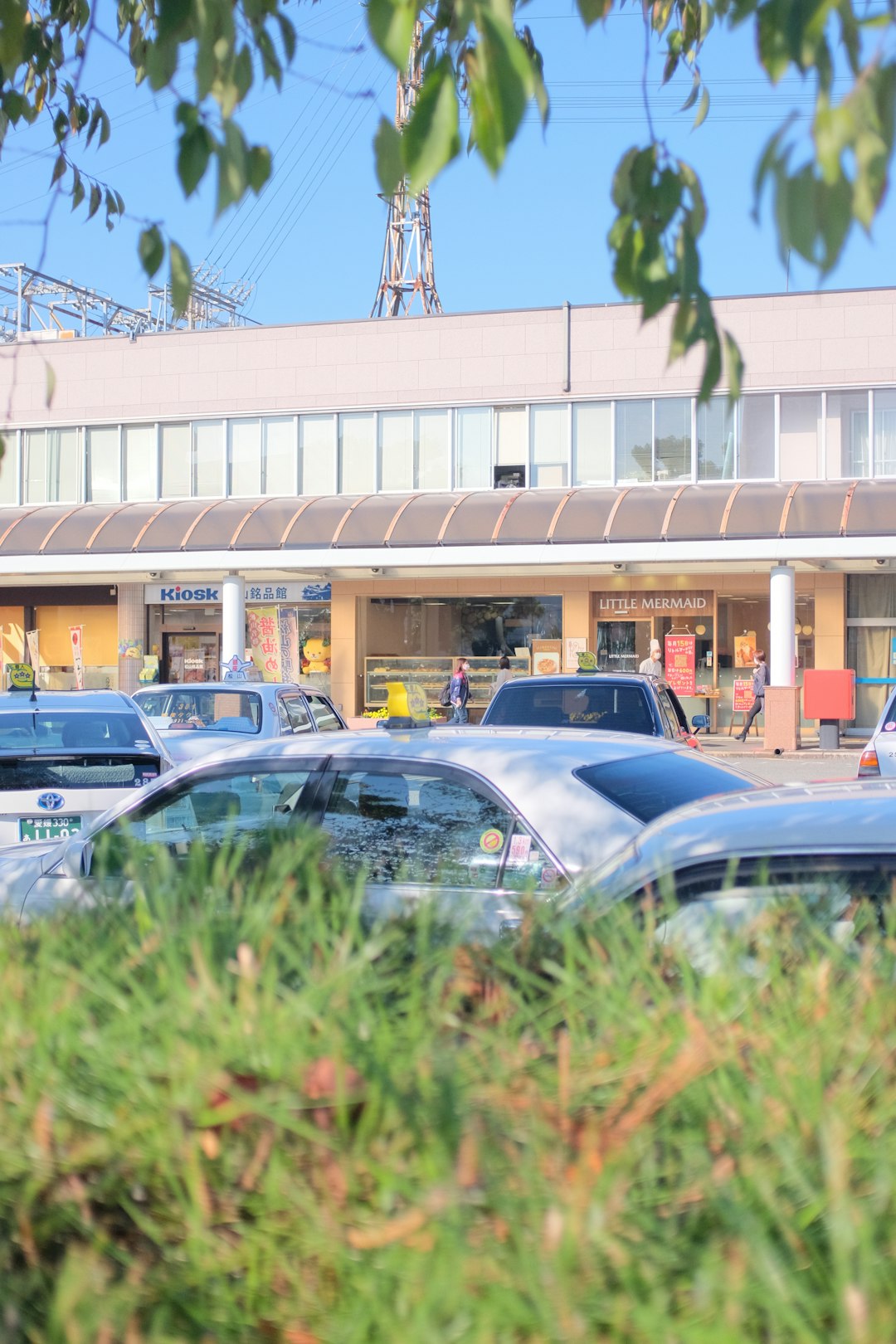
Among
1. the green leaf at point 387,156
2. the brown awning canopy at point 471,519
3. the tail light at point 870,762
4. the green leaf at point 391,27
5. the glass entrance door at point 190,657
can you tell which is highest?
the brown awning canopy at point 471,519

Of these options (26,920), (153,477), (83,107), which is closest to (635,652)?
(153,477)

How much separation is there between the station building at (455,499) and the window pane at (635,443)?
58 millimetres

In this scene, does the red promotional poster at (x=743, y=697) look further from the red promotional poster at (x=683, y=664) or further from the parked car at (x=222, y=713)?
the parked car at (x=222, y=713)

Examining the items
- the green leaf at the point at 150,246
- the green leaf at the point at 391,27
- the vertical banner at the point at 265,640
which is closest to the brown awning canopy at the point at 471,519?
the vertical banner at the point at 265,640

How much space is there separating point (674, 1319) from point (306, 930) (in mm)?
1030

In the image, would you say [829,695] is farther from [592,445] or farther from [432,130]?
[432,130]

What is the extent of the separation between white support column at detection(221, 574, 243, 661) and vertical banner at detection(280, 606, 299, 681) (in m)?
2.49

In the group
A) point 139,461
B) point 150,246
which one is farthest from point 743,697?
point 150,246

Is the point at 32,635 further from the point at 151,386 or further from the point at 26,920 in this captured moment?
the point at 26,920

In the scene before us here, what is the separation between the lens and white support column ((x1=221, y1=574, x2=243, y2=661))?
30609mm

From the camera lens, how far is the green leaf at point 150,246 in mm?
3926

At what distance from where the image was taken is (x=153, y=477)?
34094 mm

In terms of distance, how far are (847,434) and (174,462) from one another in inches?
631

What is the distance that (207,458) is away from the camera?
33688 mm
